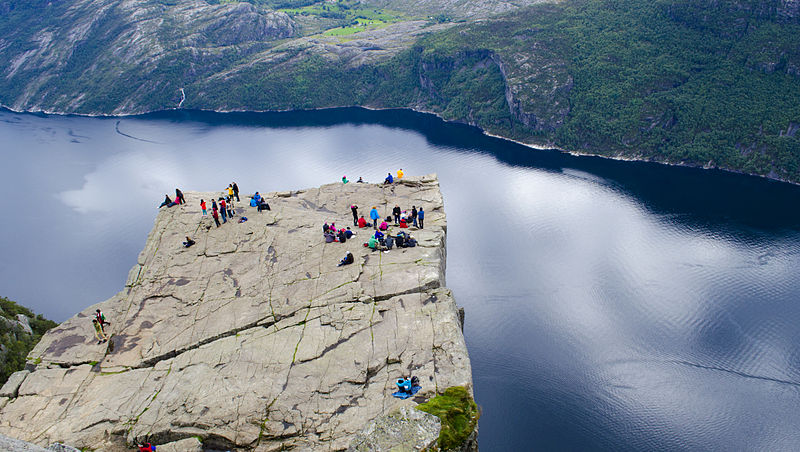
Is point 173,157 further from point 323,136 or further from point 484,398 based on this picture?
point 484,398

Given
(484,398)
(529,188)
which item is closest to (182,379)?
(484,398)

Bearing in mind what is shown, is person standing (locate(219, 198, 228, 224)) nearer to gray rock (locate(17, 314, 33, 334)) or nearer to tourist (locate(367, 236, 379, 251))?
tourist (locate(367, 236, 379, 251))

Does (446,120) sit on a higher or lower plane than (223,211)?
higher

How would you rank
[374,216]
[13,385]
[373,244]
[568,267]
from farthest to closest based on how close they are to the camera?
[568,267] < [374,216] < [373,244] < [13,385]

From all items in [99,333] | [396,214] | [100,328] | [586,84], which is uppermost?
[586,84]

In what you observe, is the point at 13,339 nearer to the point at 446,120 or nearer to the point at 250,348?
the point at 250,348

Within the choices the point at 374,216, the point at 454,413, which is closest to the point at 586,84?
the point at 374,216
